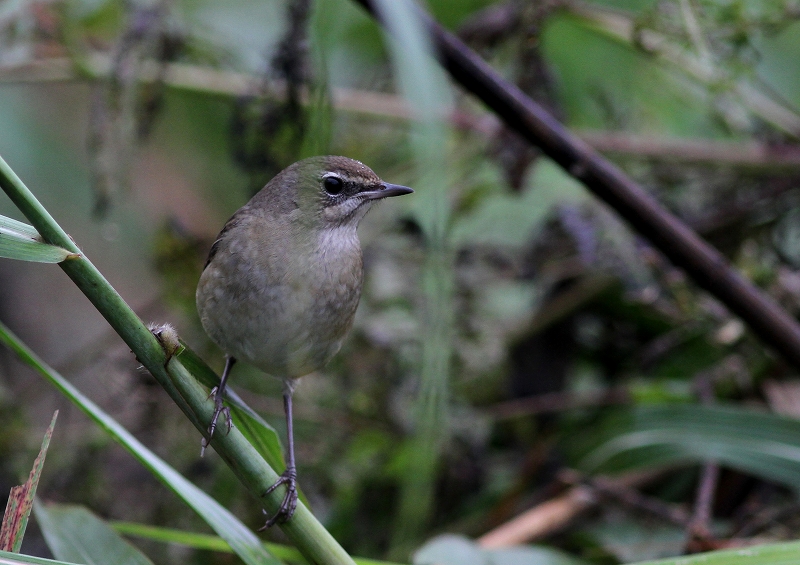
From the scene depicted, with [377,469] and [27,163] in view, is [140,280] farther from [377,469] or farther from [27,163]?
[377,469]

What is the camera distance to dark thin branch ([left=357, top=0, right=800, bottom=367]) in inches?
105

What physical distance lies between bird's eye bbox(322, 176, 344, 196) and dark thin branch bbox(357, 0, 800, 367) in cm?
56

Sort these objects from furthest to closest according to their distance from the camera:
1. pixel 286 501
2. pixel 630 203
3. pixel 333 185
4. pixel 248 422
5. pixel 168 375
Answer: pixel 630 203, pixel 333 185, pixel 248 422, pixel 286 501, pixel 168 375

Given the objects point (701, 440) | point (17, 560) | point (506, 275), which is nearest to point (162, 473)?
point (17, 560)

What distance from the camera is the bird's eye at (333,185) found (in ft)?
7.83

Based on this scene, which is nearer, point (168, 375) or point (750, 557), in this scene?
point (168, 375)

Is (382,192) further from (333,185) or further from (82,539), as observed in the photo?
(82,539)

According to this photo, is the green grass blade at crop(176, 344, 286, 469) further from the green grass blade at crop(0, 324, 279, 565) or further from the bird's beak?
the bird's beak

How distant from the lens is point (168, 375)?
146 cm

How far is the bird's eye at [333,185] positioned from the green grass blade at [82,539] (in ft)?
3.66

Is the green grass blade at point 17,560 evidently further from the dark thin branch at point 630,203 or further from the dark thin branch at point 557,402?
the dark thin branch at point 557,402

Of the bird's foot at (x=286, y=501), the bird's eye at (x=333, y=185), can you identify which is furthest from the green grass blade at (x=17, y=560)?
the bird's eye at (x=333, y=185)

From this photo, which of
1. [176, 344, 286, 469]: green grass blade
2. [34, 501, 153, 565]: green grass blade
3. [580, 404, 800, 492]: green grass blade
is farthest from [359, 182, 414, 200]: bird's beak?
[580, 404, 800, 492]: green grass blade

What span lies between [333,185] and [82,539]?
1.18 meters
